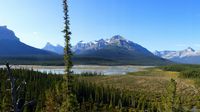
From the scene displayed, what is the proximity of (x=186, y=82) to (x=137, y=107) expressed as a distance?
2952 inches

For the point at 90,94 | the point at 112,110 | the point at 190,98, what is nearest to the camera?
the point at 112,110

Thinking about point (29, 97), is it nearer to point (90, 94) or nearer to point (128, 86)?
point (90, 94)

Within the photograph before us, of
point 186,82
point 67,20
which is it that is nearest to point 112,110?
point 186,82

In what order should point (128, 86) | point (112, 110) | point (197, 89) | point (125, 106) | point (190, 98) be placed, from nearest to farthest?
point (112, 110)
point (125, 106)
point (190, 98)
point (197, 89)
point (128, 86)

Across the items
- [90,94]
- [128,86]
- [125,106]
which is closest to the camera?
[125,106]

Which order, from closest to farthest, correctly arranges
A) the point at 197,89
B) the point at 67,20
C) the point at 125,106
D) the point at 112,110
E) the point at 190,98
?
1. the point at 67,20
2. the point at 112,110
3. the point at 125,106
4. the point at 190,98
5. the point at 197,89

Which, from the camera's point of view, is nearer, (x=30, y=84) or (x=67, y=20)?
(x=67, y=20)

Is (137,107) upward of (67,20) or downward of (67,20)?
downward

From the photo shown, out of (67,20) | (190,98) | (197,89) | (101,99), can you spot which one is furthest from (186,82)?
(67,20)

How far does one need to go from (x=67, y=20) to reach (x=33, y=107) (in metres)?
101

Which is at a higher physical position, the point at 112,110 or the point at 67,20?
the point at 67,20

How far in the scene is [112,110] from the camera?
125 meters

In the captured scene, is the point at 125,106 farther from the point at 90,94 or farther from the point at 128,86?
the point at 128,86

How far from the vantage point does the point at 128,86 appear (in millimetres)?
189500
